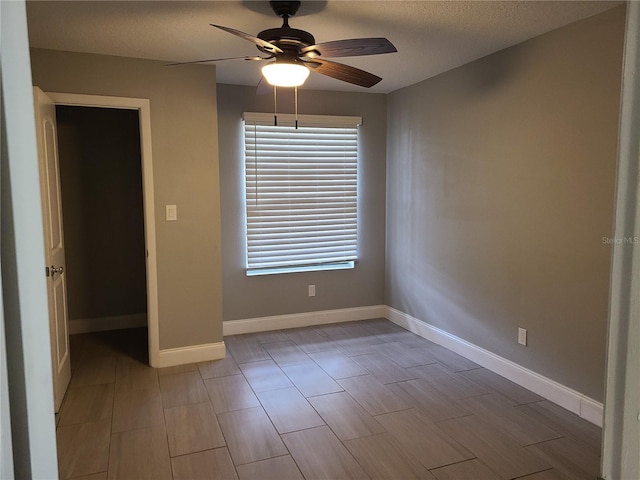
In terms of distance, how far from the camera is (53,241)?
3.04 meters

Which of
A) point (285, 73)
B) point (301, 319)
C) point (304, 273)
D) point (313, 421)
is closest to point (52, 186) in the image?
point (285, 73)

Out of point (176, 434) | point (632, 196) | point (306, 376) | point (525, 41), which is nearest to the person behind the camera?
point (632, 196)

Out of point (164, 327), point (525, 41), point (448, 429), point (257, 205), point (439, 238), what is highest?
point (525, 41)

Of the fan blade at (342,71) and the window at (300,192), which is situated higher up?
the fan blade at (342,71)

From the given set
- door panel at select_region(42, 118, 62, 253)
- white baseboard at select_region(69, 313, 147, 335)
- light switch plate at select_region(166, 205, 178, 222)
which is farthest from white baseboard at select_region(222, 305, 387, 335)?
door panel at select_region(42, 118, 62, 253)

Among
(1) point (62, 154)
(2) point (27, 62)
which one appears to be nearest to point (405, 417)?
(2) point (27, 62)

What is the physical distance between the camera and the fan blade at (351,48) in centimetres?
226

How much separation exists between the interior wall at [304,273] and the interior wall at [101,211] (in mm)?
1121

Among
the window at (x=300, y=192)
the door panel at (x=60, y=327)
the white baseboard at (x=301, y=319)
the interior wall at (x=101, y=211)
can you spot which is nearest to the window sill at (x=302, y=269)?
the window at (x=300, y=192)

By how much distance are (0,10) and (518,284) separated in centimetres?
341

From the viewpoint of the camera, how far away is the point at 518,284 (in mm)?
3316

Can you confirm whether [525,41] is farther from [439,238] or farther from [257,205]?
[257,205]

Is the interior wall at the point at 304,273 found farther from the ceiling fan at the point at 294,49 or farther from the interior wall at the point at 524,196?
the ceiling fan at the point at 294,49

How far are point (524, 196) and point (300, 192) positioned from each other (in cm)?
218
